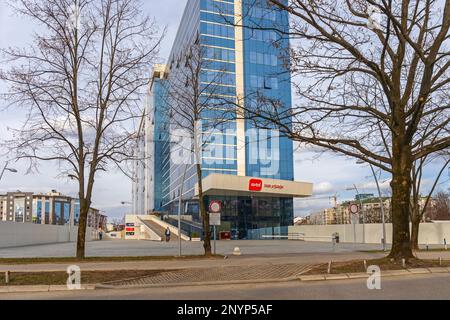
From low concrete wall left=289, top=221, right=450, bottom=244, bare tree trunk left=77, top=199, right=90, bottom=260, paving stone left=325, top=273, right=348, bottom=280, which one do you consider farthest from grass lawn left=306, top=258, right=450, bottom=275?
low concrete wall left=289, top=221, right=450, bottom=244

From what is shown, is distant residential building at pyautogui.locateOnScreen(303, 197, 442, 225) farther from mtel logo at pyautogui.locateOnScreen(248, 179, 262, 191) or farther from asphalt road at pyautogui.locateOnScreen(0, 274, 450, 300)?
asphalt road at pyautogui.locateOnScreen(0, 274, 450, 300)

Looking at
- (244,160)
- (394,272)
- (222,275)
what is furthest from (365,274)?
(244,160)

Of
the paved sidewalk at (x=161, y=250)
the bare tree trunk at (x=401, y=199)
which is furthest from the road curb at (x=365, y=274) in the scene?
the paved sidewalk at (x=161, y=250)

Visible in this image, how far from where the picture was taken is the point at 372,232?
47094 millimetres

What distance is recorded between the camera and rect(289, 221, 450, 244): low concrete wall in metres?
42.3

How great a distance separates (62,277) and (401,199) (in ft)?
37.7

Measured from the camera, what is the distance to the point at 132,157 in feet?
78.4

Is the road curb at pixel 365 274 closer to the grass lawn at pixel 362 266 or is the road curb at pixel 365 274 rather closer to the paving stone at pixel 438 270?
the paving stone at pixel 438 270

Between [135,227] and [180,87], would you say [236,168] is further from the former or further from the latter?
[180,87]

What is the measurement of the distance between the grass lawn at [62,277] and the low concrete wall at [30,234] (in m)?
29.9

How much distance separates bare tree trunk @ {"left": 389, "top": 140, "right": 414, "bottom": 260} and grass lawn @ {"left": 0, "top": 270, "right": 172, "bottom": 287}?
836cm

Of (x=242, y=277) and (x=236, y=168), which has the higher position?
(x=236, y=168)

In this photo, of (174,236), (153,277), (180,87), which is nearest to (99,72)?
(180,87)
